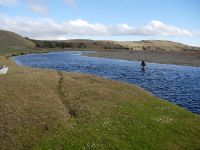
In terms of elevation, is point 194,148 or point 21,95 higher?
point 21,95

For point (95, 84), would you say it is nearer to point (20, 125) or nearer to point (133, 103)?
point (133, 103)

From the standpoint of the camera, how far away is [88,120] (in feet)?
107

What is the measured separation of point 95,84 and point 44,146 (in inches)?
860

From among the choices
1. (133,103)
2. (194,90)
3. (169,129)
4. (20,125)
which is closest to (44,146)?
(20,125)

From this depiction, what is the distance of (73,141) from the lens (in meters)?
28.3

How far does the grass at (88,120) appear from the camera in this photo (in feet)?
93.6

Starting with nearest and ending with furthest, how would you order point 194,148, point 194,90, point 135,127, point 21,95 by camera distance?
point 194,148, point 135,127, point 21,95, point 194,90

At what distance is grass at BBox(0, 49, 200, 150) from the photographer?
28.5 meters

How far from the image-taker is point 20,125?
1205 inches

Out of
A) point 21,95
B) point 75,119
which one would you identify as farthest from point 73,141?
point 21,95

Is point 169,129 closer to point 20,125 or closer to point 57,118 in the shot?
point 57,118

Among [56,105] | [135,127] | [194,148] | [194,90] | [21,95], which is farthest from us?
[194,90]

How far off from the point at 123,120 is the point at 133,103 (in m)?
6.32

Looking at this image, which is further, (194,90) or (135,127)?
(194,90)
